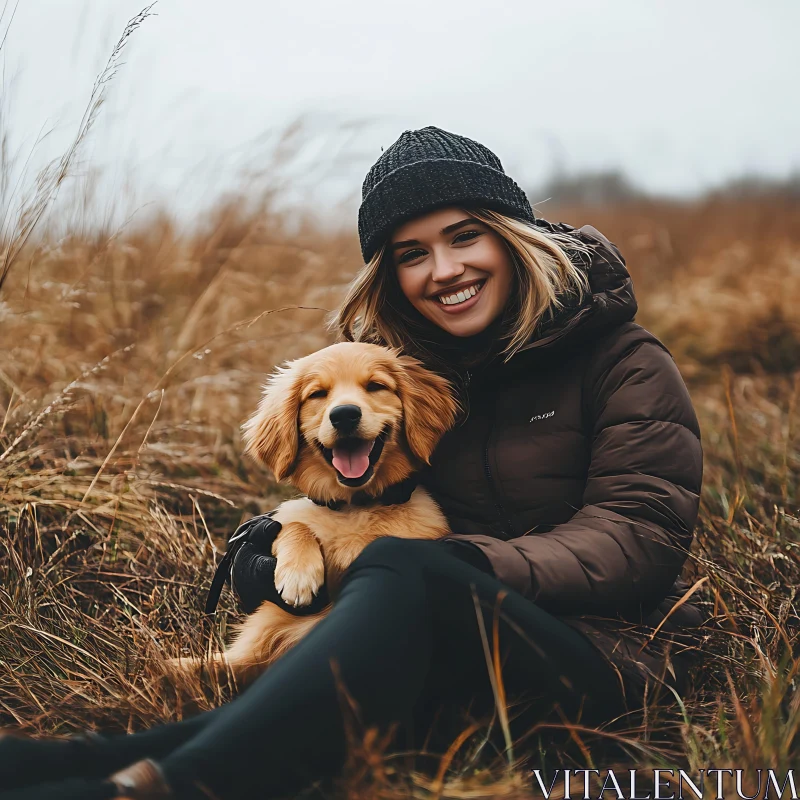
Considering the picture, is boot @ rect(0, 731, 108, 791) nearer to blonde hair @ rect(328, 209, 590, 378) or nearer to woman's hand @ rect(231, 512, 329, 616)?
woman's hand @ rect(231, 512, 329, 616)

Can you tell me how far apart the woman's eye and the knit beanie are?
80mm

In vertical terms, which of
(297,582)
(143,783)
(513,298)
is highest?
(513,298)

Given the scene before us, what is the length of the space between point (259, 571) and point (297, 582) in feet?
0.50

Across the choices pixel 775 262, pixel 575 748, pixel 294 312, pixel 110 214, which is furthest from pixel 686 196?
pixel 575 748

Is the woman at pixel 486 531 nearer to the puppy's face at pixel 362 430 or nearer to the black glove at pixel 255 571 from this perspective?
the black glove at pixel 255 571

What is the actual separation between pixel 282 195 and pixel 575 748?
327 centimetres

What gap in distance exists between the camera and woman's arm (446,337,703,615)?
1.75 meters

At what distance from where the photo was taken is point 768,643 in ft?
6.77

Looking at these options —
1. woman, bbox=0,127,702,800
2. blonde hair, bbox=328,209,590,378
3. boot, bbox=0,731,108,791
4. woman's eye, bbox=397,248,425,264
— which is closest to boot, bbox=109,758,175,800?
woman, bbox=0,127,702,800

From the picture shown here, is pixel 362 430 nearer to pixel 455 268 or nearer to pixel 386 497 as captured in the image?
pixel 386 497

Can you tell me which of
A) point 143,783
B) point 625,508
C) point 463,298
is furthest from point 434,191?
point 143,783

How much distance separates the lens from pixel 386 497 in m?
2.24

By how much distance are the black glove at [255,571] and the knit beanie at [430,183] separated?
90 cm

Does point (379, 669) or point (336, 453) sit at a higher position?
point (336, 453)
